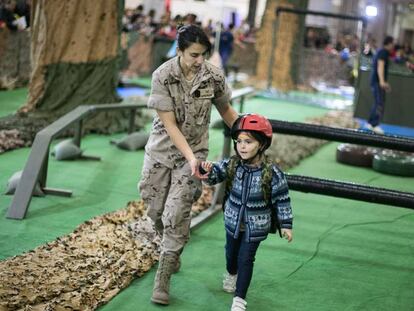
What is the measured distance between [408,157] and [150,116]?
16.5ft

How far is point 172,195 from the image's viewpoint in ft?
18.1

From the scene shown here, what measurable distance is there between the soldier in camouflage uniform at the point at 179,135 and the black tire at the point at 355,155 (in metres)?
6.63

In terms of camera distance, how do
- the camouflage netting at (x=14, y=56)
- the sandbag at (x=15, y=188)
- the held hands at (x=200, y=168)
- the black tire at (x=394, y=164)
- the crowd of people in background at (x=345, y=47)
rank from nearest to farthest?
the held hands at (x=200, y=168) → the sandbag at (x=15, y=188) → the black tire at (x=394, y=164) → the camouflage netting at (x=14, y=56) → the crowd of people in background at (x=345, y=47)

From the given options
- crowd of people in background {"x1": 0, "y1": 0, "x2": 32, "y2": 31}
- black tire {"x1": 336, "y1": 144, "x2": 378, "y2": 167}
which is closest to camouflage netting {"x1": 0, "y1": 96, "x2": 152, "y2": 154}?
crowd of people in background {"x1": 0, "y1": 0, "x2": 32, "y2": 31}

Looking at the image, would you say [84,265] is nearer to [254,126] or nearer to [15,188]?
[254,126]

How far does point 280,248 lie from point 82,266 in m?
1.98

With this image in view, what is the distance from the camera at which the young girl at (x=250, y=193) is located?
5.14 m

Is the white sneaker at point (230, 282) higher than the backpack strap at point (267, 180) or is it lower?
lower

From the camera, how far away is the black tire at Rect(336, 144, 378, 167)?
1192 cm

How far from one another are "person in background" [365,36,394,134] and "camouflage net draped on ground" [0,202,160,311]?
891cm

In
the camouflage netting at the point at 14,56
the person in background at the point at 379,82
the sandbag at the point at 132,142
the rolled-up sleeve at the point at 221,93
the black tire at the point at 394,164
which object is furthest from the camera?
the camouflage netting at the point at 14,56

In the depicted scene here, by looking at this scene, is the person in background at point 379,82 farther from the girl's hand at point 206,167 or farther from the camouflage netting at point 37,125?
the girl's hand at point 206,167

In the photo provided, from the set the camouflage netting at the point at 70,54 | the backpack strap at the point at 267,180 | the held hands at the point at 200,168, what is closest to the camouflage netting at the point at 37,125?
the camouflage netting at the point at 70,54

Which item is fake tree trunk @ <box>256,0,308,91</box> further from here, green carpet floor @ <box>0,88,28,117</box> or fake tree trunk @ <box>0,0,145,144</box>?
fake tree trunk @ <box>0,0,145,144</box>
